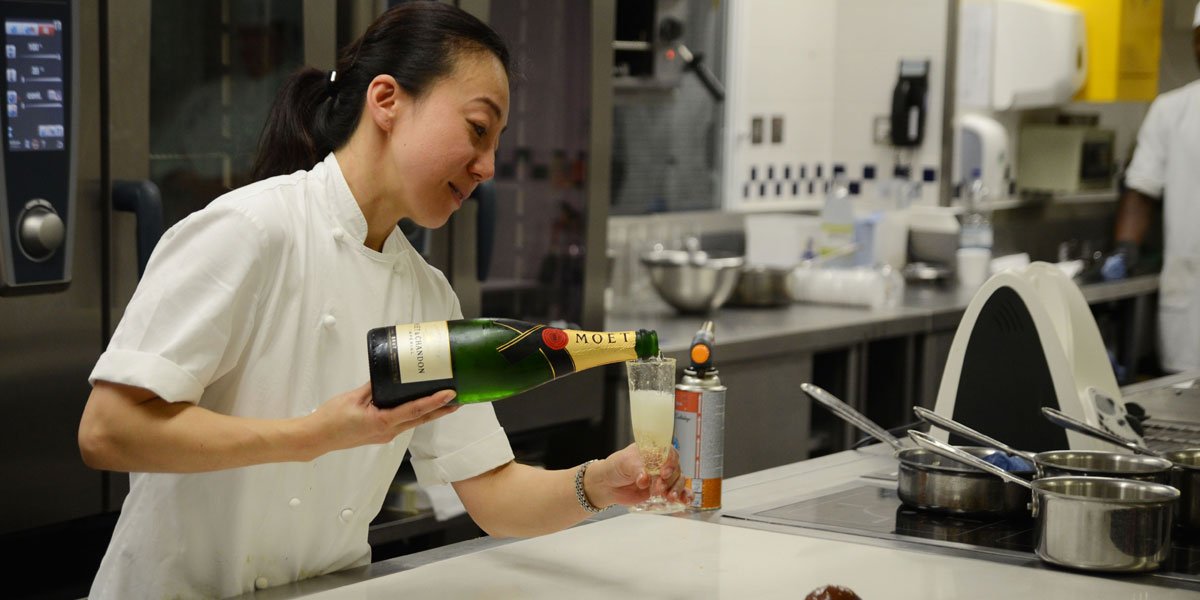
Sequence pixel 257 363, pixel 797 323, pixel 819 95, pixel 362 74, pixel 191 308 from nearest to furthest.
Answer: pixel 191 308
pixel 257 363
pixel 362 74
pixel 797 323
pixel 819 95

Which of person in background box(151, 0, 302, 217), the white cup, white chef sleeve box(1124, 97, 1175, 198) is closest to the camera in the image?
person in background box(151, 0, 302, 217)

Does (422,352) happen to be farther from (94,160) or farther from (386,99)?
(94,160)

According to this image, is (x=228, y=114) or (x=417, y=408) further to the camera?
(x=228, y=114)

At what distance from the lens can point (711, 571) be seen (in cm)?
179

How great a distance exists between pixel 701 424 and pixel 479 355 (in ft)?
1.80

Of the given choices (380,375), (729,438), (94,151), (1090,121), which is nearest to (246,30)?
(94,151)

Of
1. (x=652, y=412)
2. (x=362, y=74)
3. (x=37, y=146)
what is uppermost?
(x=362, y=74)

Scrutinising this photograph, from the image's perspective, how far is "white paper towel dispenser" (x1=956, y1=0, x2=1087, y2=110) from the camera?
589cm

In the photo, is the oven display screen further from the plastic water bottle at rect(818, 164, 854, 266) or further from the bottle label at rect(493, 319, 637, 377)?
the plastic water bottle at rect(818, 164, 854, 266)

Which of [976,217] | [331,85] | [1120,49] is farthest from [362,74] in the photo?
[1120,49]

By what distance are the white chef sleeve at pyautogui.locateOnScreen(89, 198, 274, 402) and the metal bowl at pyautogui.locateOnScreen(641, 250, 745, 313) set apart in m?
2.94

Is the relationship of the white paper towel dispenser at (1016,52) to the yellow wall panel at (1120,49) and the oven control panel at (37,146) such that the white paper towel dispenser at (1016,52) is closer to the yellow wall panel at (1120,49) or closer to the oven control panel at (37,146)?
the yellow wall panel at (1120,49)

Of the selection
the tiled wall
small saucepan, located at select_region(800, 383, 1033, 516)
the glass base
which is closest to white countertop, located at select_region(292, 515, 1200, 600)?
the glass base

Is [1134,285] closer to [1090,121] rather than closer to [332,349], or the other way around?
[1090,121]
